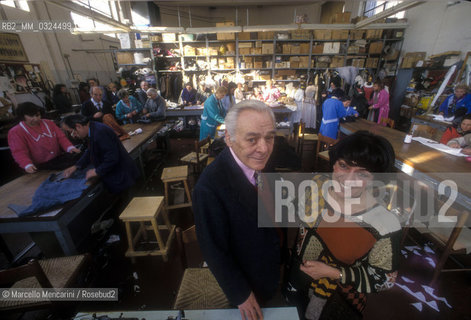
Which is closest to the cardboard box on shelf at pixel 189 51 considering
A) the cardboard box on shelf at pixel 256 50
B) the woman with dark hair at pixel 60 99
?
the cardboard box on shelf at pixel 256 50

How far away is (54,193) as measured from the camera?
2.03 metres

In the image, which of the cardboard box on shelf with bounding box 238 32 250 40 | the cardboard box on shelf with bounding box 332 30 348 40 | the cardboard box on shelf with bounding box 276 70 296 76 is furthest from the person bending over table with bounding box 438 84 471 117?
the cardboard box on shelf with bounding box 238 32 250 40

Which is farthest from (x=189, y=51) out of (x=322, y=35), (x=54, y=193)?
(x=54, y=193)

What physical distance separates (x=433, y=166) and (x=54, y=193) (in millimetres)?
4250

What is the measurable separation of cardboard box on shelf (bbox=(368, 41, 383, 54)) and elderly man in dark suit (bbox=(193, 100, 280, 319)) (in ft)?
32.3

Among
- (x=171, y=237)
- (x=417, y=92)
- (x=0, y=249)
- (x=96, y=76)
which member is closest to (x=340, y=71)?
(x=417, y=92)

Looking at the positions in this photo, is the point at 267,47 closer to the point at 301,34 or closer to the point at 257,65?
the point at 257,65

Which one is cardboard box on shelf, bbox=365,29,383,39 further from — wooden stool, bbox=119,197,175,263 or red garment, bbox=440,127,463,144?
wooden stool, bbox=119,197,175,263

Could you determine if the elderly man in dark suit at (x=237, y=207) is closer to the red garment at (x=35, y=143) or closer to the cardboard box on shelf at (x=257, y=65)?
the red garment at (x=35, y=143)

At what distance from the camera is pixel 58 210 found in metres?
1.89

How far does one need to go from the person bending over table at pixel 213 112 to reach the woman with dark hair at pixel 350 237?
3.50m

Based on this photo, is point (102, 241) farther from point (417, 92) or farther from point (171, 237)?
point (417, 92)

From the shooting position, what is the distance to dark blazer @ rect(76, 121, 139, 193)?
2.40 meters

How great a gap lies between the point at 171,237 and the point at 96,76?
1109 centimetres
